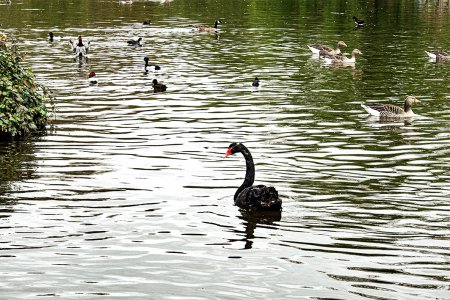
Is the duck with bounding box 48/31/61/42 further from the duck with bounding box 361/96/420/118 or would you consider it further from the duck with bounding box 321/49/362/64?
the duck with bounding box 361/96/420/118

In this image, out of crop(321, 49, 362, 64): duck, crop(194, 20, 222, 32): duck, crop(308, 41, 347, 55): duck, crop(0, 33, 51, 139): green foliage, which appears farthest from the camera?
crop(194, 20, 222, 32): duck

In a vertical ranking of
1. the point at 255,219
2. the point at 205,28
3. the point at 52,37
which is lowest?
the point at 255,219

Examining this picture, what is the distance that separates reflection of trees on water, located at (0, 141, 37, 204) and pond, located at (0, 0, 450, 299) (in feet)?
0.21

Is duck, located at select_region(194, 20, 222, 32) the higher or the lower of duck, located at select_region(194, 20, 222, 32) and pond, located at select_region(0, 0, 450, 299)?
the higher

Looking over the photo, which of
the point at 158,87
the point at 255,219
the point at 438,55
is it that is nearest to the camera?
the point at 255,219

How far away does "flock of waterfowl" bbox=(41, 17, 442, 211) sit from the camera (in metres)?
19.5

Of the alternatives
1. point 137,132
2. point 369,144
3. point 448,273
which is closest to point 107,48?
point 137,132

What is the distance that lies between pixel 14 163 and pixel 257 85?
1774 centimetres

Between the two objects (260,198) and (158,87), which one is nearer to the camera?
(260,198)

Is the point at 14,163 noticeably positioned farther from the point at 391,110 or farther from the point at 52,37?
the point at 52,37

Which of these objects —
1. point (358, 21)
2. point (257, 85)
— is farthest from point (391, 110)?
point (358, 21)

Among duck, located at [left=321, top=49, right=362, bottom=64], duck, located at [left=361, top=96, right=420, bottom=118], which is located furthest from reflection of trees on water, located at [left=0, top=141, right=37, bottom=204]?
duck, located at [left=321, top=49, right=362, bottom=64]

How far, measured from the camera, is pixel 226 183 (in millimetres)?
22688

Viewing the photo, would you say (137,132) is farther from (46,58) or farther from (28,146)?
(46,58)
